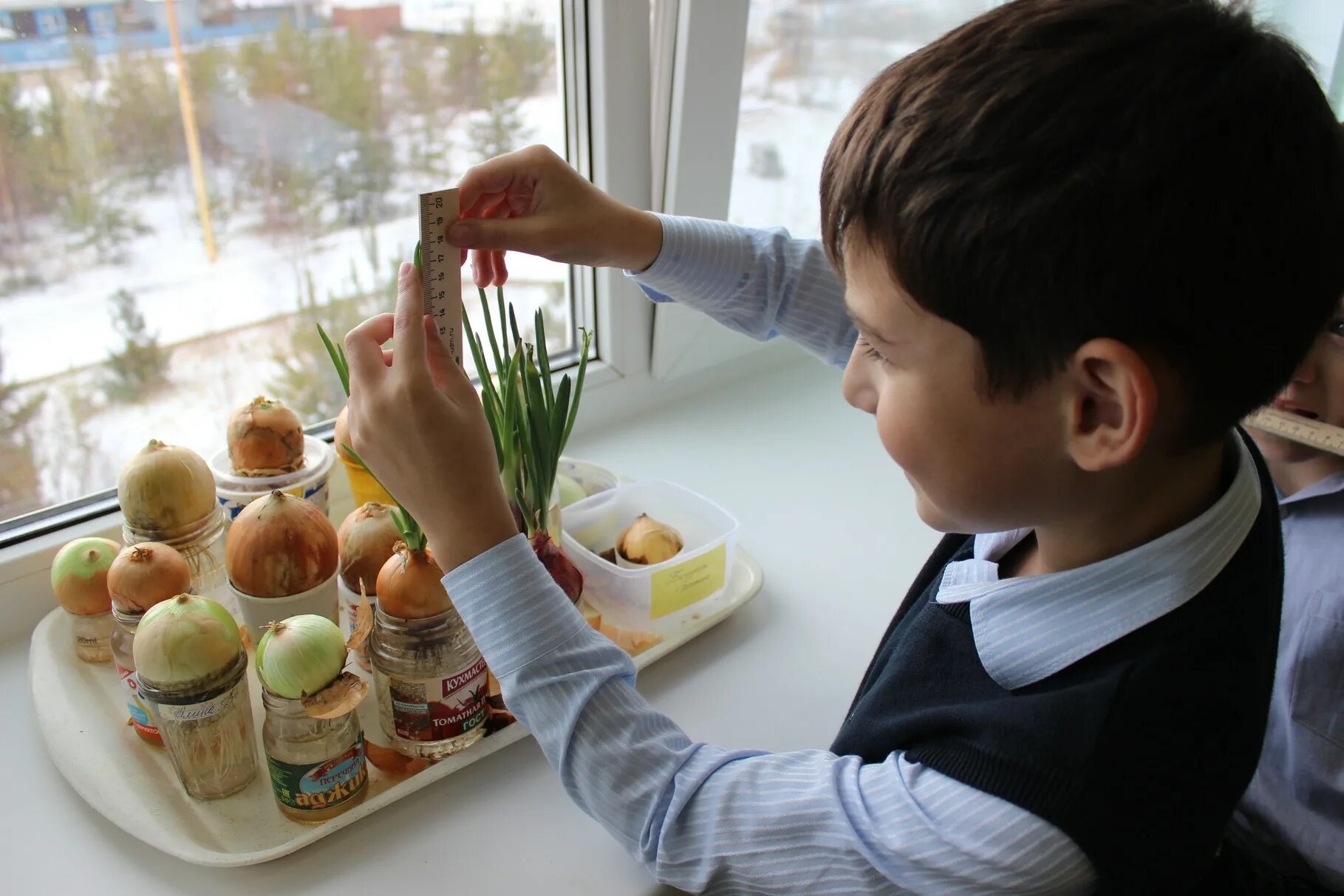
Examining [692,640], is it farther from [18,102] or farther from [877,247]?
[18,102]

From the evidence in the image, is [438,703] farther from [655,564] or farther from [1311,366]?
[1311,366]

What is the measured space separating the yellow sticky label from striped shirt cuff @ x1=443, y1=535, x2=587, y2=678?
0.24 meters

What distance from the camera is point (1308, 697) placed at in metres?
0.73

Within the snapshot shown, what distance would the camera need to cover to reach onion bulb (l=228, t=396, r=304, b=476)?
86 centimetres

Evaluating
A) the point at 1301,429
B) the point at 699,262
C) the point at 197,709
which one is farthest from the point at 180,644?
the point at 1301,429

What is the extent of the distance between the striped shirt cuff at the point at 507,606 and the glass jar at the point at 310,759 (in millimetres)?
130

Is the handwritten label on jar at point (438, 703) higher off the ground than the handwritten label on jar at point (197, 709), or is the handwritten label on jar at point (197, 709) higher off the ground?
the handwritten label on jar at point (197, 709)

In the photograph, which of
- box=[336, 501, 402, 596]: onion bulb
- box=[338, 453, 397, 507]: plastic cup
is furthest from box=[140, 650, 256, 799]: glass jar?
box=[338, 453, 397, 507]: plastic cup

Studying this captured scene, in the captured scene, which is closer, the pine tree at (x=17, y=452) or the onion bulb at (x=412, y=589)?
the onion bulb at (x=412, y=589)

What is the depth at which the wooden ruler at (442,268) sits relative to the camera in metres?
0.66

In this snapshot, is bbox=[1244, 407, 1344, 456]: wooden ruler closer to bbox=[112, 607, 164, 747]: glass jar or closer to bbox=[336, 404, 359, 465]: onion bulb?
bbox=[336, 404, 359, 465]: onion bulb

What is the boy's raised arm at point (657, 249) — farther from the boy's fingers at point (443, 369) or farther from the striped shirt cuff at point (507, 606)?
the striped shirt cuff at point (507, 606)

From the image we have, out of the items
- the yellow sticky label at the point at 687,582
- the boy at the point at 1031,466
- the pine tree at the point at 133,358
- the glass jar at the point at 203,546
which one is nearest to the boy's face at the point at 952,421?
the boy at the point at 1031,466

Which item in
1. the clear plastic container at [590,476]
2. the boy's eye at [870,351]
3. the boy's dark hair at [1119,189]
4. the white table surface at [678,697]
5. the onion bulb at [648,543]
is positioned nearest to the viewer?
the boy's dark hair at [1119,189]
